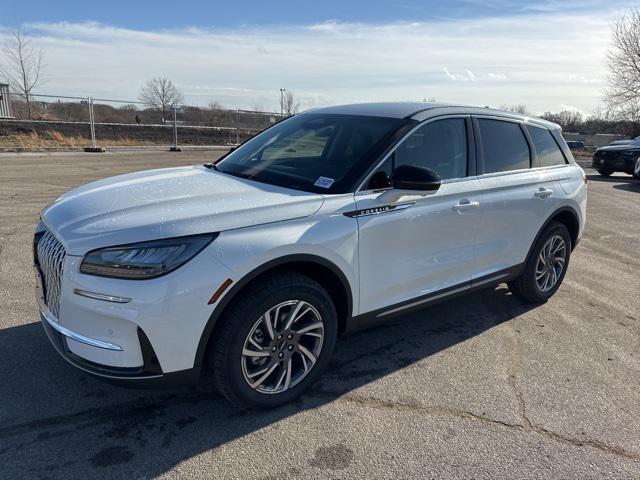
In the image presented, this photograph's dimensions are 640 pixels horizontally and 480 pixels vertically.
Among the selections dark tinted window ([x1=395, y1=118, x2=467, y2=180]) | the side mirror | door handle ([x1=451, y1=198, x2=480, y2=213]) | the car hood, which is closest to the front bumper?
the car hood

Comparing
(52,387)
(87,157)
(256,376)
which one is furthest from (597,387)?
(87,157)

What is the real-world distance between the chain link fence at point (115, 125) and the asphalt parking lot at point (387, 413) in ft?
54.7

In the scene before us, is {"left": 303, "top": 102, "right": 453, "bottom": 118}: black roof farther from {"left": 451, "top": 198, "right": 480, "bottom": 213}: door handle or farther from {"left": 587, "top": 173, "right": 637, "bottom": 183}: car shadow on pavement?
{"left": 587, "top": 173, "right": 637, "bottom": 183}: car shadow on pavement

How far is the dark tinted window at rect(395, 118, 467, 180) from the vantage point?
11.9 ft

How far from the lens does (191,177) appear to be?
149 inches

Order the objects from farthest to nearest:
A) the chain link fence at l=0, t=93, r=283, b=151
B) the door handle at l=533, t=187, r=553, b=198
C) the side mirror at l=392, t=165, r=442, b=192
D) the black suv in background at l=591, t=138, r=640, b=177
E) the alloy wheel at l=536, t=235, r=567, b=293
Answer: the chain link fence at l=0, t=93, r=283, b=151
the black suv in background at l=591, t=138, r=640, b=177
the alloy wheel at l=536, t=235, r=567, b=293
the door handle at l=533, t=187, r=553, b=198
the side mirror at l=392, t=165, r=442, b=192

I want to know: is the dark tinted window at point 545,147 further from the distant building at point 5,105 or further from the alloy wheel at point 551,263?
the distant building at point 5,105

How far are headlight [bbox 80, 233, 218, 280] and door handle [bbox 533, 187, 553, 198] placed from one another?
131 inches

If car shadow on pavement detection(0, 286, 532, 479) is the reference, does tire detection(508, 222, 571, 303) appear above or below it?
above

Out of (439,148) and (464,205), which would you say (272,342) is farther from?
(439,148)

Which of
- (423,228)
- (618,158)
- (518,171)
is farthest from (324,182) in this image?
(618,158)

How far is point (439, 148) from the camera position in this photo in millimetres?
3900

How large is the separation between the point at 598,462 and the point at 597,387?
911 mm

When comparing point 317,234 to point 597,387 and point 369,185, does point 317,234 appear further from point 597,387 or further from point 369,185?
point 597,387
